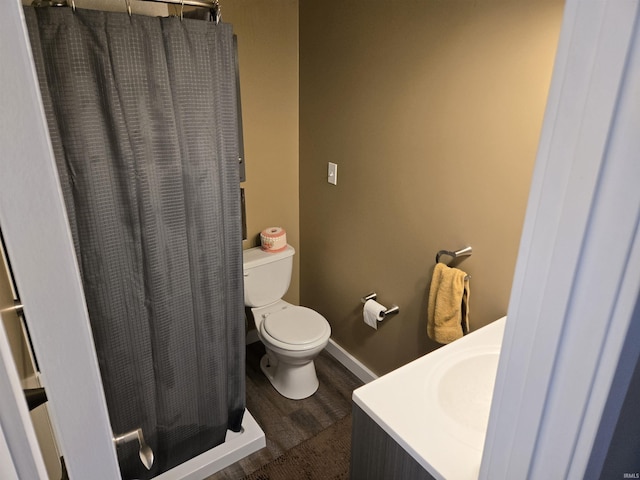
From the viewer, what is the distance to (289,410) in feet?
7.84

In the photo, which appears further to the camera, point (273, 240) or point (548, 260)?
point (273, 240)

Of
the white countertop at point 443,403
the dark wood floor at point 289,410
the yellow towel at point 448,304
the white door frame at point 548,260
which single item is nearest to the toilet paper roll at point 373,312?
the yellow towel at point 448,304

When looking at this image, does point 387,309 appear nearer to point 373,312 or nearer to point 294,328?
point 373,312

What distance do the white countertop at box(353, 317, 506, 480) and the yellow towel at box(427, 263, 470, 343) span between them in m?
0.24

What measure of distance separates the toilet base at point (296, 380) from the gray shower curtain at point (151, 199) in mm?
551

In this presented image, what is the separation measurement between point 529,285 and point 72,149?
1.35 metres

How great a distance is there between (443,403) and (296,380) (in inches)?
50.7

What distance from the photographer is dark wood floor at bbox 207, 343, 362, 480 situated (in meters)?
2.10

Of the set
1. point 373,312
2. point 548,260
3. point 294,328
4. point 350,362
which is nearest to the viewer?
point 548,260

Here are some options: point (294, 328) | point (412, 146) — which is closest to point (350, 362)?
point (294, 328)

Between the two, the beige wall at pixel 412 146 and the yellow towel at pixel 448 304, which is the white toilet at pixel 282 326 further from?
the yellow towel at pixel 448 304

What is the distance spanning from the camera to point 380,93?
203 centimetres

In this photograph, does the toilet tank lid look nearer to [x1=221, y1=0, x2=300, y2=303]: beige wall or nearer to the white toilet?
the white toilet

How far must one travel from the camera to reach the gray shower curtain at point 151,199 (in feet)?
4.37
